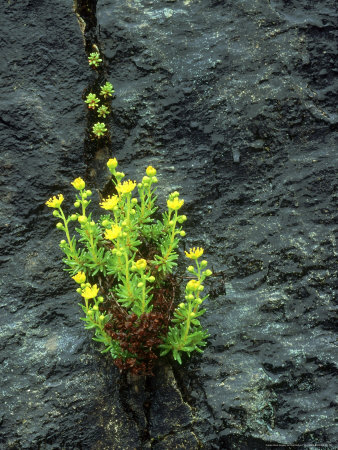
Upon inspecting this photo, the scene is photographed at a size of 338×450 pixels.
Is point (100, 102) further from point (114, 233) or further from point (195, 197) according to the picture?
point (114, 233)

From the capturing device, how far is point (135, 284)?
3.59 metres

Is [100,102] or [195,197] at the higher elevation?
[100,102]

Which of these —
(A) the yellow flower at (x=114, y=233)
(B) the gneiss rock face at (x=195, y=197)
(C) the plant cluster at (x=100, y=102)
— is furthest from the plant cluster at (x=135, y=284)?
(C) the plant cluster at (x=100, y=102)

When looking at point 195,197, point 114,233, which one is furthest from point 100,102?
point 114,233

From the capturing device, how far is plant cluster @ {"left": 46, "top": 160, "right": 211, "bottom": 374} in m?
3.41

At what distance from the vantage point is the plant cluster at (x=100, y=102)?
4.72 m

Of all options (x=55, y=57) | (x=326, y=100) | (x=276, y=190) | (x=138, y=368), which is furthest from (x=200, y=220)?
(x=55, y=57)

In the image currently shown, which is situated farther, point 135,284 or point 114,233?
point 135,284

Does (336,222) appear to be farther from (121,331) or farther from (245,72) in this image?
(121,331)

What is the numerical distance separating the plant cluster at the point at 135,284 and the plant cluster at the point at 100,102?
104cm

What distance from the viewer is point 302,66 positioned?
4820mm

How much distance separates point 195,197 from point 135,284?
119 centimetres

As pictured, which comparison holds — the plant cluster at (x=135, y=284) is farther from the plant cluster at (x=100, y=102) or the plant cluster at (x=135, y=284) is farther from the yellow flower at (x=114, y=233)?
the plant cluster at (x=100, y=102)

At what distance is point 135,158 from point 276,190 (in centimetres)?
137
